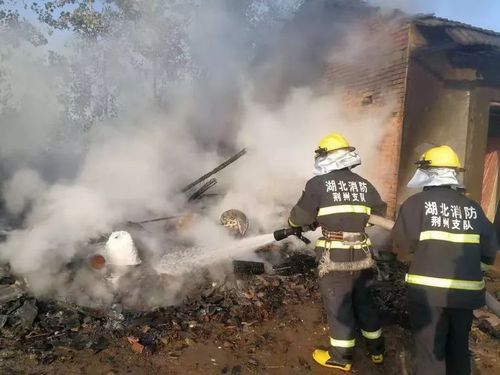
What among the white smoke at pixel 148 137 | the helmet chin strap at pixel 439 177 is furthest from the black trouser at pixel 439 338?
the white smoke at pixel 148 137

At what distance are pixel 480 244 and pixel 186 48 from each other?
9912mm

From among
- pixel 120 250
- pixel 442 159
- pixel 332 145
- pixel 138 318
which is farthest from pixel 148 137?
pixel 442 159

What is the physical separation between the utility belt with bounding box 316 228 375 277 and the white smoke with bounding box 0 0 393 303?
2219 millimetres

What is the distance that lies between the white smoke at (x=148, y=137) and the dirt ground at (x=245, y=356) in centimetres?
113

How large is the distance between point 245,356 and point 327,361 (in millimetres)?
795

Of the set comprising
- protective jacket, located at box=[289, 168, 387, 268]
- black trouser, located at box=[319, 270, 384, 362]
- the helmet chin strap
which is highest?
the helmet chin strap

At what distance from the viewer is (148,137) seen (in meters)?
8.97

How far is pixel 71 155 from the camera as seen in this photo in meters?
11.2

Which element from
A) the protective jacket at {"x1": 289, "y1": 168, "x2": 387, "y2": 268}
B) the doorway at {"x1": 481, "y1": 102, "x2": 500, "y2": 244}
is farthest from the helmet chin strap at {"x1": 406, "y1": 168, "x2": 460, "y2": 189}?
the doorway at {"x1": 481, "y1": 102, "x2": 500, "y2": 244}

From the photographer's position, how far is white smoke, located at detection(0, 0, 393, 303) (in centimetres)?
607

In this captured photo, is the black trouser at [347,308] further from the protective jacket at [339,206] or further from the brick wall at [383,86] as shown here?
the brick wall at [383,86]

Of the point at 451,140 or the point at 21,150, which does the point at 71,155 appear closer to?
the point at 21,150

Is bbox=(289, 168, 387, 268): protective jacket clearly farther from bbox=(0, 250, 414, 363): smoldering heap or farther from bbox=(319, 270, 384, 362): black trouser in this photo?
bbox=(0, 250, 414, 363): smoldering heap

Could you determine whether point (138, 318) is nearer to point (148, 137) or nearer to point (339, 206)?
point (339, 206)
